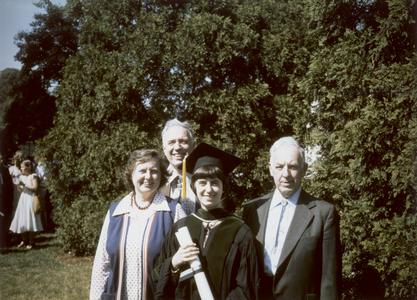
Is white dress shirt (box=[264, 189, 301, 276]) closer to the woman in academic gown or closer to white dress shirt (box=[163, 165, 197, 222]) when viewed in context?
the woman in academic gown

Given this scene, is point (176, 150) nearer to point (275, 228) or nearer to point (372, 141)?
point (275, 228)

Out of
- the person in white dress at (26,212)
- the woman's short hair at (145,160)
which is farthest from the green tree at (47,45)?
the woman's short hair at (145,160)

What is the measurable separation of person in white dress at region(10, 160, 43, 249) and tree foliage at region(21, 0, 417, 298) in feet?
5.31

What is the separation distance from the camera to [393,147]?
455 centimetres

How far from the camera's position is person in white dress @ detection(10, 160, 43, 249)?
1040 centimetres

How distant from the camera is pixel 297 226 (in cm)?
301

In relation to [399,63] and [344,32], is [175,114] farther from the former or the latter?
[399,63]

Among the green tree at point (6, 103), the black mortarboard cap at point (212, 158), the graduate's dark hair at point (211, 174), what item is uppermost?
the green tree at point (6, 103)

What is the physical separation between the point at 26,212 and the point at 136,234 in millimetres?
8272

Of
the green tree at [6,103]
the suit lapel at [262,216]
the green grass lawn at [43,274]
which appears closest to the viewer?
the suit lapel at [262,216]

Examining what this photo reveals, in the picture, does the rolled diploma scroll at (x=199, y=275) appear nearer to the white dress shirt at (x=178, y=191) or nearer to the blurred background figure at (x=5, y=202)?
the white dress shirt at (x=178, y=191)

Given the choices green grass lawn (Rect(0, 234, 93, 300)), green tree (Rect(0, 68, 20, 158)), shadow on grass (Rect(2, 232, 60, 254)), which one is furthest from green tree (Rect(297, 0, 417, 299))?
green tree (Rect(0, 68, 20, 158))

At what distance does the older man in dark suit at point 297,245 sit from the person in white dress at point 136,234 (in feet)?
2.36

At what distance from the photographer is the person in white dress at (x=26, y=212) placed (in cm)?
1040
